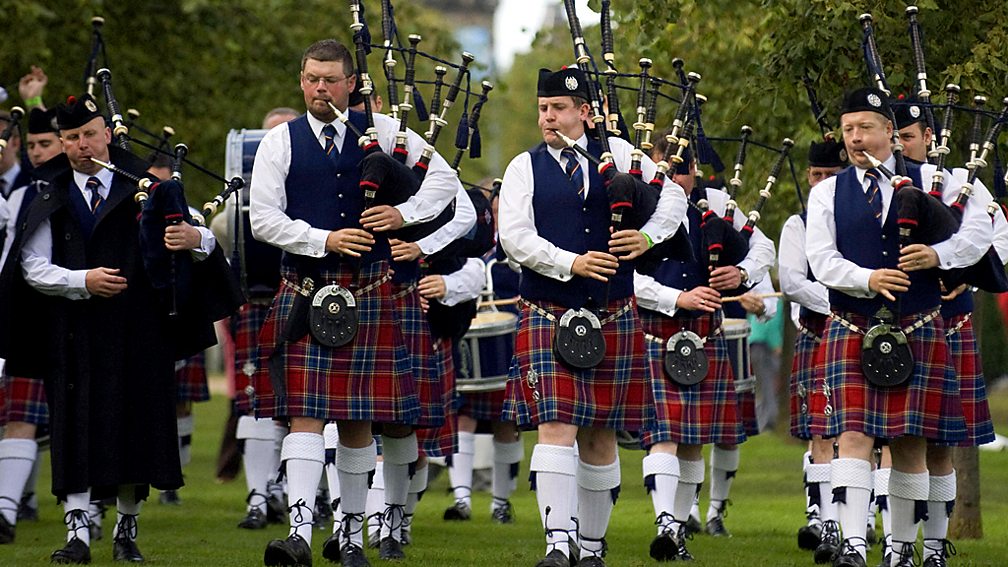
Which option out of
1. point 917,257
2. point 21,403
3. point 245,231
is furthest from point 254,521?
point 917,257

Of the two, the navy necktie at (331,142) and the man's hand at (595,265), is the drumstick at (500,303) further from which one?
the man's hand at (595,265)

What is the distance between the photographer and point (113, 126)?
7637mm

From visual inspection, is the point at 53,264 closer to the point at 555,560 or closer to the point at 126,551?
the point at 126,551

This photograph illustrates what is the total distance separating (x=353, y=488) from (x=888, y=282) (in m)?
2.13

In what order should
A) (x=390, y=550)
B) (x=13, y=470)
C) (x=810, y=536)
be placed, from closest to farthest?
(x=390, y=550), (x=13, y=470), (x=810, y=536)

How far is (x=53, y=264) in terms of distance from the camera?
289 inches

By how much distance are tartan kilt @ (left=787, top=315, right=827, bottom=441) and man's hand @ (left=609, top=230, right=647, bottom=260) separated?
6.17ft

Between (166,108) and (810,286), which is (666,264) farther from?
(166,108)

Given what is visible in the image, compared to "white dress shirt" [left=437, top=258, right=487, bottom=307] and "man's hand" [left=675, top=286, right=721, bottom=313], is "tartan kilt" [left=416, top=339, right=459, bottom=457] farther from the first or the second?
"man's hand" [left=675, top=286, right=721, bottom=313]

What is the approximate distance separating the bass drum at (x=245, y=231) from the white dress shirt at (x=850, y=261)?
2.56 metres

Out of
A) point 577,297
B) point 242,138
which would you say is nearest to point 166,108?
point 242,138

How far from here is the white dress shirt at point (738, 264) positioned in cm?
846

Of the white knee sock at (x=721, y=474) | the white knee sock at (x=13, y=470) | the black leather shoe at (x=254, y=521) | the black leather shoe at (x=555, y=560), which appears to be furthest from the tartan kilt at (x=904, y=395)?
the white knee sock at (x=13, y=470)

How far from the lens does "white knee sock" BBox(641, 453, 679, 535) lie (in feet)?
27.3
